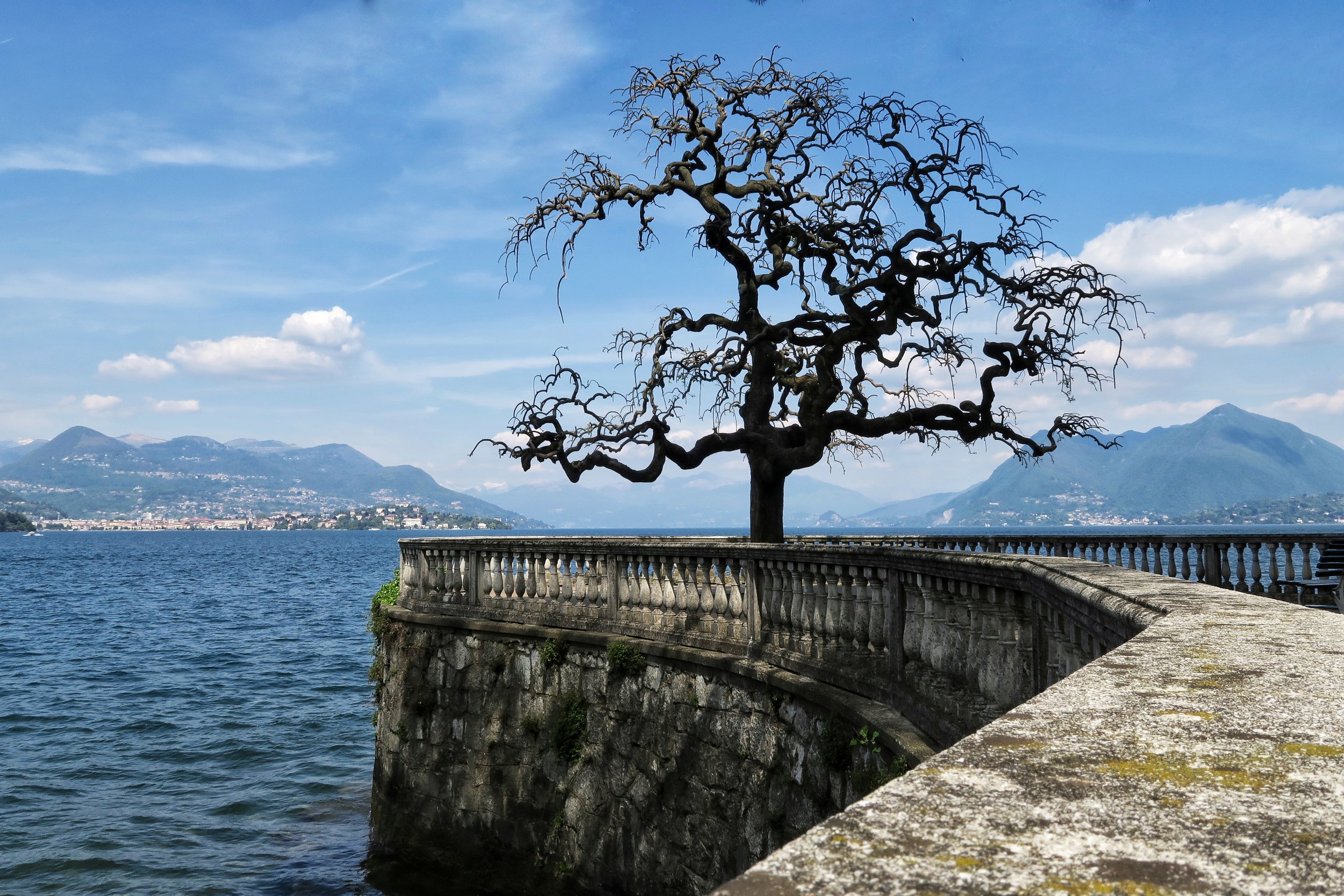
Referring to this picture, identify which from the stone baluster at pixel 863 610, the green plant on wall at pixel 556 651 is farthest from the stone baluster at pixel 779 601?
the green plant on wall at pixel 556 651

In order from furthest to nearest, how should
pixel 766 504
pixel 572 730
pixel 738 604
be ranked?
1. pixel 766 504
2. pixel 572 730
3. pixel 738 604

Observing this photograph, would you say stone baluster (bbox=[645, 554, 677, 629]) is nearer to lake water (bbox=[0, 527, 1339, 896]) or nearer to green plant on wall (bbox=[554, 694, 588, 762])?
green plant on wall (bbox=[554, 694, 588, 762])

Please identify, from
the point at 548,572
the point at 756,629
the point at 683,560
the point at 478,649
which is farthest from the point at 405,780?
the point at 756,629

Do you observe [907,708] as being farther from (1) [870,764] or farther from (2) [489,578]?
(2) [489,578]

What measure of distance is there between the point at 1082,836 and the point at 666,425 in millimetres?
14781

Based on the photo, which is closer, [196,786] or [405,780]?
[405,780]

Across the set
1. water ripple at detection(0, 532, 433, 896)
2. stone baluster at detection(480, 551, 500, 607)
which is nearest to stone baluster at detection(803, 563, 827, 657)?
stone baluster at detection(480, 551, 500, 607)

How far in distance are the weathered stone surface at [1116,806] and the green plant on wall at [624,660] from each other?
319 inches

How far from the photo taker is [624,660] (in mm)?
10766

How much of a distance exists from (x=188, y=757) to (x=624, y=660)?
14300mm

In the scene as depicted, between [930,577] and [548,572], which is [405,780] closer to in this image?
[548,572]

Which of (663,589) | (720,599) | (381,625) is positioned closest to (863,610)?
(720,599)

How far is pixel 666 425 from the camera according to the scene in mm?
16328

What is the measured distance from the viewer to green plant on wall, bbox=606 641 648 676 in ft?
34.9
